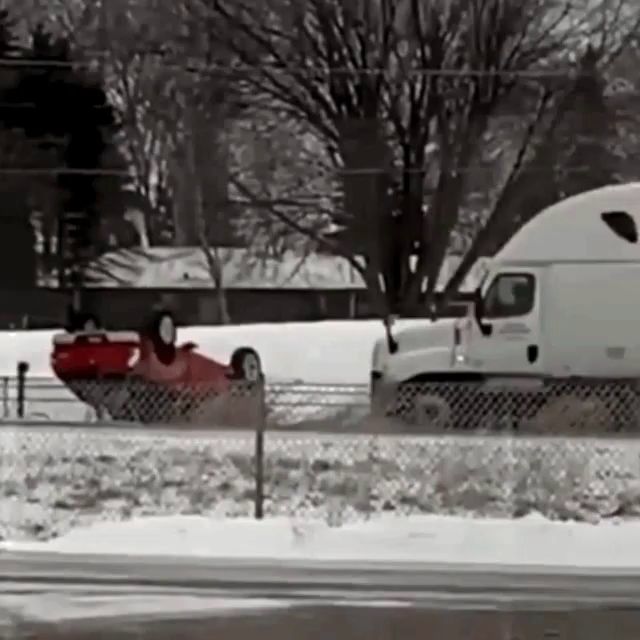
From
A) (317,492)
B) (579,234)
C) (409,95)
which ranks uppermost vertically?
(409,95)

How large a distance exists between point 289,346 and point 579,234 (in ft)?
8.30

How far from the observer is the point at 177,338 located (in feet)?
38.0

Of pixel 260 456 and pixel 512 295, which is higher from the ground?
pixel 512 295

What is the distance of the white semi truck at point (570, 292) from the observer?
445 inches

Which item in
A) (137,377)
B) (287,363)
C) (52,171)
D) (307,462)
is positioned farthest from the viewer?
(52,171)

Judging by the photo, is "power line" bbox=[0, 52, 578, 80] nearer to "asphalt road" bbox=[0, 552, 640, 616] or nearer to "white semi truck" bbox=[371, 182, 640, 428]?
"white semi truck" bbox=[371, 182, 640, 428]

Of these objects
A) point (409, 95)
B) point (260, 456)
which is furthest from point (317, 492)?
point (409, 95)

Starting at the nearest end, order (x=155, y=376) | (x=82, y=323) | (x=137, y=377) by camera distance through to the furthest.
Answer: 1. (x=137, y=377)
2. (x=155, y=376)
3. (x=82, y=323)

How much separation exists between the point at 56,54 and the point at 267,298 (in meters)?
2.94

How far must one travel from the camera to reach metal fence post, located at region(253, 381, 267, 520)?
7617mm

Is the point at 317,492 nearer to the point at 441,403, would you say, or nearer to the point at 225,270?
the point at 441,403

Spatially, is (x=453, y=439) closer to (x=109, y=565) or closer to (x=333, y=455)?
(x=333, y=455)

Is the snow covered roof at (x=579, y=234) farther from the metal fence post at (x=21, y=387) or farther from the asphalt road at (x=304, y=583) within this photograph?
the asphalt road at (x=304, y=583)

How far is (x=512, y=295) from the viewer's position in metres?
11.5
